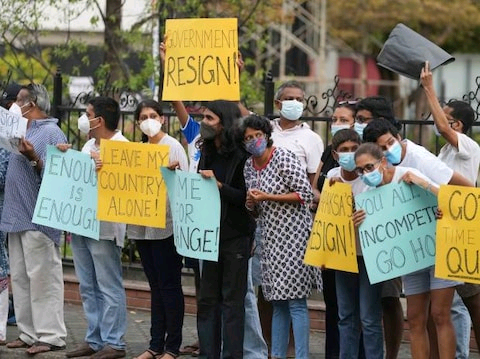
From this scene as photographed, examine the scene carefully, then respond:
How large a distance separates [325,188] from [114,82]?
6709mm

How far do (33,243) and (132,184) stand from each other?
1.05 meters

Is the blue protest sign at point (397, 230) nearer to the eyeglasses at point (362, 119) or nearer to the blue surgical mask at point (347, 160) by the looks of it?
the blue surgical mask at point (347, 160)

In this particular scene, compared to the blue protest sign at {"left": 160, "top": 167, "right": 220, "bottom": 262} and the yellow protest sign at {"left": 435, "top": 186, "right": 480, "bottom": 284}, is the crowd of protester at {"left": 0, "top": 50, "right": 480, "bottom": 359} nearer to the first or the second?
the blue protest sign at {"left": 160, "top": 167, "right": 220, "bottom": 262}

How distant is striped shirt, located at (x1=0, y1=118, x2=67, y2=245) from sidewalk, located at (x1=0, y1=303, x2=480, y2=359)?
0.96 metres

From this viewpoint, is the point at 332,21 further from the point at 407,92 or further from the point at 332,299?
the point at 332,299

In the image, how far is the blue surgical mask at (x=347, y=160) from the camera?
9.36 m

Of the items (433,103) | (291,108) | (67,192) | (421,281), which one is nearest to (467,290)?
(421,281)

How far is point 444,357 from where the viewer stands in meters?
9.09

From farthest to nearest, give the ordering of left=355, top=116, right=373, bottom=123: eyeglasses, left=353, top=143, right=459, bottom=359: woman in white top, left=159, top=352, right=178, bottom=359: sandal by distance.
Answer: left=159, top=352, right=178, bottom=359: sandal
left=355, top=116, right=373, bottom=123: eyeglasses
left=353, top=143, right=459, bottom=359: woman in white top

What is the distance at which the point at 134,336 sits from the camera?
1183 centimetres

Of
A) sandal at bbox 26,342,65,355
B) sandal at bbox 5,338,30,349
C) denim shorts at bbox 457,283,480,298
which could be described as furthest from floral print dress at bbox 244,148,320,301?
sandal at bbox 5,338,30,349

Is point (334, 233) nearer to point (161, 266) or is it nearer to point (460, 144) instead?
point (460, 144)

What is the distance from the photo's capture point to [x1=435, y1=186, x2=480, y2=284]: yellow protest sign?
8711 mm

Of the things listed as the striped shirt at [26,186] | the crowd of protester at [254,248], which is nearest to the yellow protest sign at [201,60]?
the crowd of protester at [254,248]
